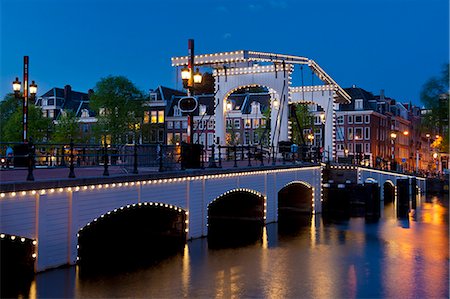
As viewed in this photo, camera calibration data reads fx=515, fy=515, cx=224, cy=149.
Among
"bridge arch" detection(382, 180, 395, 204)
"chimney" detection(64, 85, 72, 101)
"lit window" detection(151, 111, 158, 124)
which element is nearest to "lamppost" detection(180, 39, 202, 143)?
"bridge arch" detection(382, 180, 395, 204)

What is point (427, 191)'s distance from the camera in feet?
163

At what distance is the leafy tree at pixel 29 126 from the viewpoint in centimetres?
5081

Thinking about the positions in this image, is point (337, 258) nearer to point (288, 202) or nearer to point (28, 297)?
point (28, 297)

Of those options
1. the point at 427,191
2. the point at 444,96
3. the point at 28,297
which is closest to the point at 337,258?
the point at 28,297

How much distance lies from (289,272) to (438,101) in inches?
1402

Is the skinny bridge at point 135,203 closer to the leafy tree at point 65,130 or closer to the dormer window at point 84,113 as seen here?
the leafy tree at point 65,130

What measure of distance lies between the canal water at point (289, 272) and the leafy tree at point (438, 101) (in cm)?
2567

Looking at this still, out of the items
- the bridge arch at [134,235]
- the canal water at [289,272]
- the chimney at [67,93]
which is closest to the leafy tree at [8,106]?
the chimney at [67,93]

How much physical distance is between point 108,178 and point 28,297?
3839 millimetres

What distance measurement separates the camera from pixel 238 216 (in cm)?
2481

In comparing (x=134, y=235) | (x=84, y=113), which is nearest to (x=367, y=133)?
(x=84, y=113)

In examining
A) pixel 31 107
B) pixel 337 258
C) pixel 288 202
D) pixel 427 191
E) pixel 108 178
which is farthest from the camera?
pixel 31 107

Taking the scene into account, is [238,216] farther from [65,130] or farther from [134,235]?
[65,130]

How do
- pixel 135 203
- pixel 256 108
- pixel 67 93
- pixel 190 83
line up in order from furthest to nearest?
pixel 67 93, pixel 256 108, pixel 190 83, pixel 135 203
